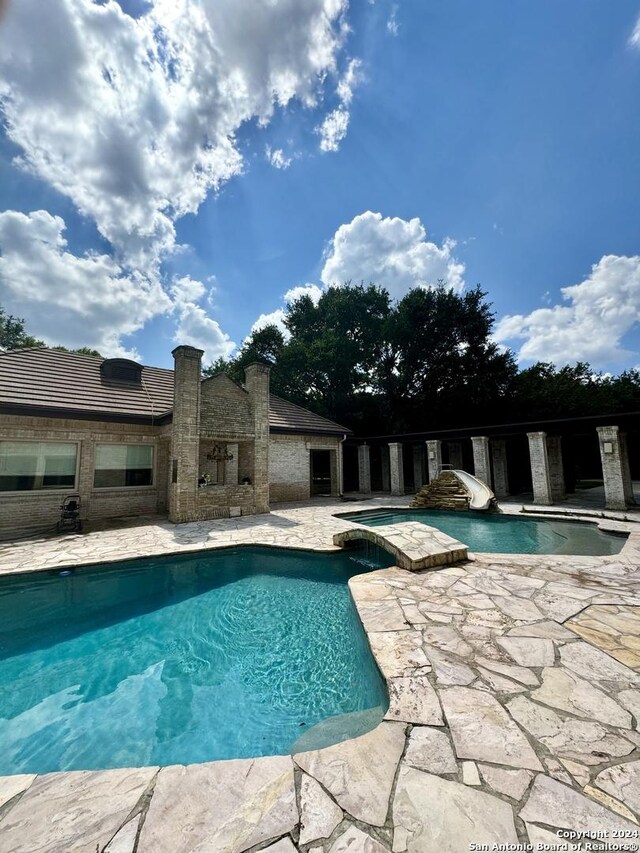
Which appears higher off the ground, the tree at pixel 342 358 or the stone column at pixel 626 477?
the tree at pixel 342 358

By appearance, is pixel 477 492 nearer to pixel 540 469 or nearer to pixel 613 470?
pixel 540 469

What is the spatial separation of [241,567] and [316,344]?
20473 millimetres

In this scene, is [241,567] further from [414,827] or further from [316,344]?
[316,344]

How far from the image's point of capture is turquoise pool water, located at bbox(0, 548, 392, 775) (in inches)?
110

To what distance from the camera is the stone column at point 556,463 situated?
15031 millimetres

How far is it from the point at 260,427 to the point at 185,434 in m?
2.83

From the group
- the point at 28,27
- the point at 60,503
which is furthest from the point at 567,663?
the point at 60,503

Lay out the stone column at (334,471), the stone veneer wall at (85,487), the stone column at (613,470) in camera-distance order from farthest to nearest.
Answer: the stone column at (334,471)
the stone column at (613,470)
the stone veneer wall at (85,487)

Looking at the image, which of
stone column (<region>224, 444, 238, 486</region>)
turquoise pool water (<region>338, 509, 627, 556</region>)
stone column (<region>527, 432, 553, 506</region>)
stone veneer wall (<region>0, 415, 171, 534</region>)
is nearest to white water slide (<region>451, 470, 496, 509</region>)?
turquoise pool water (<region>338, 509, 627, 556</region>)

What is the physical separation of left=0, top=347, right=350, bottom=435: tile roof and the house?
31 mm

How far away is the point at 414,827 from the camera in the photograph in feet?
5.14

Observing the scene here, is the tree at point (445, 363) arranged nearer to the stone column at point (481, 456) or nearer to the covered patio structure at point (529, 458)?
the covered patio structure at point (529, 458)

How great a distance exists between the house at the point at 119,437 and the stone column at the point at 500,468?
482 inches

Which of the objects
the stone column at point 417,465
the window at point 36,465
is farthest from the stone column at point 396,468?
the window at point 36,465
